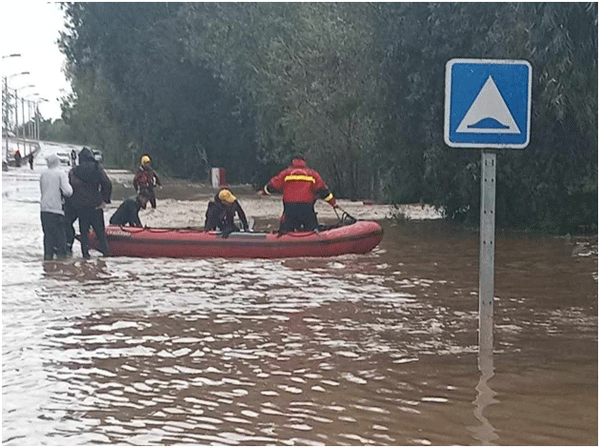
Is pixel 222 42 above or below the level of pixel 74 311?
above

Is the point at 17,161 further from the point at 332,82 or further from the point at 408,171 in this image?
the point at 408,171

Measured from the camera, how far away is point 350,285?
42.7ft

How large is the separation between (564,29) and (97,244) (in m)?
8.81

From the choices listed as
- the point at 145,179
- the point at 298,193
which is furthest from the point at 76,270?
the point at 145,179

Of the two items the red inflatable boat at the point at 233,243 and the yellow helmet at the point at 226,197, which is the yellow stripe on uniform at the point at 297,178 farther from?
the yellow helmet at the point at 226,197

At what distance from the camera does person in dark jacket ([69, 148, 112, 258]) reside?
51.7ft

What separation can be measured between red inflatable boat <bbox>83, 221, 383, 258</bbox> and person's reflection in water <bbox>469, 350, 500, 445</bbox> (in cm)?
779

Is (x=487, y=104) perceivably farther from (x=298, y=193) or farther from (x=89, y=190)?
(x=89, y=190)

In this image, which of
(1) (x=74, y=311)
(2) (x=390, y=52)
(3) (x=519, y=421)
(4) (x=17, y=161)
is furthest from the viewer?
(4) (x=17, y=161)

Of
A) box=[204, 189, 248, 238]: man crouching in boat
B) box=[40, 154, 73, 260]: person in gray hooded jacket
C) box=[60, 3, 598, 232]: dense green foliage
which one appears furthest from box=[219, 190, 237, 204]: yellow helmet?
box=[60, 3, 598, 232]: dense green foliage

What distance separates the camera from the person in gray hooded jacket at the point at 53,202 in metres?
15.4

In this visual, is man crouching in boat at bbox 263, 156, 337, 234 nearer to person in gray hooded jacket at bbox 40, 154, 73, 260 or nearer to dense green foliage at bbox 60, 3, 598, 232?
person in gray hooded jacket at bbox 40, 154, 73, 260

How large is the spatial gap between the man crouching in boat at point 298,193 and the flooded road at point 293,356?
1534mm

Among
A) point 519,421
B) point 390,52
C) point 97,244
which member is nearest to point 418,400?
point 519,421
